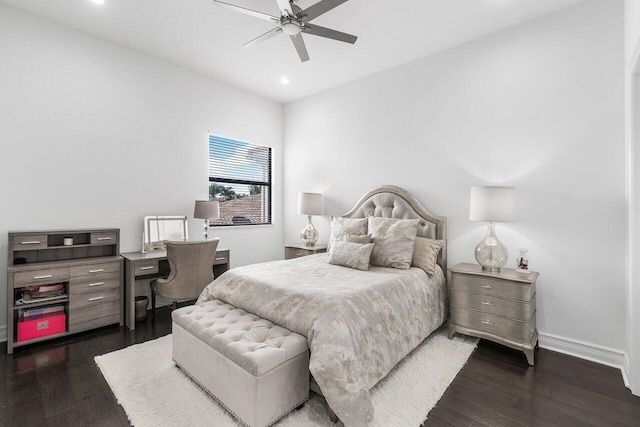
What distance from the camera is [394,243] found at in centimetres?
314

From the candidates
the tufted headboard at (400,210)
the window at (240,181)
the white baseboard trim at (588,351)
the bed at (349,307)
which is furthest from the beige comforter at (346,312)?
the window at (240,181)

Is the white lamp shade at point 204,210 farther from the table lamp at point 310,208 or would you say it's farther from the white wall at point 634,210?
the white wall at point 634,210

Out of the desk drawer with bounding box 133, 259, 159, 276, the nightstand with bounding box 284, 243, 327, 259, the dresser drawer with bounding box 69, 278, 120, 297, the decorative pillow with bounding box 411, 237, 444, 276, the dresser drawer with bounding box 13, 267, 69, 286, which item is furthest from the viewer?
the nightstand with bounding box 284, 243, 327, 259

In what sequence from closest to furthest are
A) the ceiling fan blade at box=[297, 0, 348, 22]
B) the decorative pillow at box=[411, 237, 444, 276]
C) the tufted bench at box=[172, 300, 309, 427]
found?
the tufted bench at box=[172, 300, 309, 427], the ceiling fan blade at box=[297, 0, 348, 22], the decorative pillow at box=[411, 237, 444, 276]

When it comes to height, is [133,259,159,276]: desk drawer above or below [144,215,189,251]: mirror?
below

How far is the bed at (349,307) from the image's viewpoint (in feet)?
5.69

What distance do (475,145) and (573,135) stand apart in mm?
818

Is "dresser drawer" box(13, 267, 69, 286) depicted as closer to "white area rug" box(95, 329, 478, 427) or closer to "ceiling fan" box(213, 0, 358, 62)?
"white area rug" box(95, 329, 478, 427)

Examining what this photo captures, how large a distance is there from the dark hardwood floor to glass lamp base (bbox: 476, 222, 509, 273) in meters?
0.75

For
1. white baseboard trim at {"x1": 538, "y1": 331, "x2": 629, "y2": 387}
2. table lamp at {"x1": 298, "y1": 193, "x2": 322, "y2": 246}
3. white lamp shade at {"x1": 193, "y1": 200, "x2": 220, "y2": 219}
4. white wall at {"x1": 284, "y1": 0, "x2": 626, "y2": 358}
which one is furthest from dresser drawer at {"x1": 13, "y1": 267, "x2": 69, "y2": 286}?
white baseboard trim at {"x1": 538, "y1": 331, "x2": 629, "y2": 387}

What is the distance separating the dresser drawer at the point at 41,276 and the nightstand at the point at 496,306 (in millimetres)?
3769

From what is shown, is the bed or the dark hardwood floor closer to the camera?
the bed

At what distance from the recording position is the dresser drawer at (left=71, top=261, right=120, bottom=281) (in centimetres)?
300

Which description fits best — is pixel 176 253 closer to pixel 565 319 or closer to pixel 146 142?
pixel 146 142
